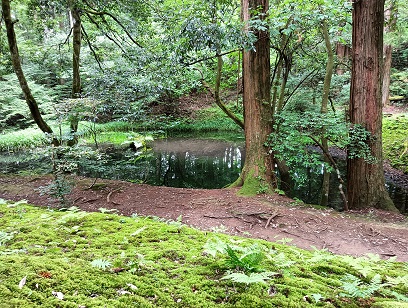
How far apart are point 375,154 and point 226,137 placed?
14.3 metres

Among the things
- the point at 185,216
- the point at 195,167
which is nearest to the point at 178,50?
the point at 185,216

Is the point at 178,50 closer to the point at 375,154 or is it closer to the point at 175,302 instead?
the point at 375,154

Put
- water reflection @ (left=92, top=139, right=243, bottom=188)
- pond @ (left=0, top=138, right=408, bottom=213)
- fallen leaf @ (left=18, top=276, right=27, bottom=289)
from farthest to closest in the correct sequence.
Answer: water reflection @ (left=92, top=139, right=243, bottom=188), pond @ (left=0, top=138, right=408, bottom=213), fallen leaf @ (left=18, top=276, right=27, bottom=289)

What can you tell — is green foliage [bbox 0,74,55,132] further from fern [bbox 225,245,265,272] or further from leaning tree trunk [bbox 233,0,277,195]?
fern [bbox 225,245,265,272]

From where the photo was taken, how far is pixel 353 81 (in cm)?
691

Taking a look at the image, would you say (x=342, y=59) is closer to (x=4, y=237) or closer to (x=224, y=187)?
(x=224, y=187)

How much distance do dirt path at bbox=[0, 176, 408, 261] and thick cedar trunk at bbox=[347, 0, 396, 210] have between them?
0.50 meters

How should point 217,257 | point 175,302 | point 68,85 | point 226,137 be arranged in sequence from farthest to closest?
point 68,85, point 226,137, point 217,257, point 175,302

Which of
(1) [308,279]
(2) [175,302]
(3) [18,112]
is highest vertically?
(3) [18,112]

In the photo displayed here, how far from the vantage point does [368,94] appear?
6.72 m

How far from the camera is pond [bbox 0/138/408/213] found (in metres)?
9.74

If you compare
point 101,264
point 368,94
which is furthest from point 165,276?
point 368,94

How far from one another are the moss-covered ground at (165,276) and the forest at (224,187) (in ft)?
0.04

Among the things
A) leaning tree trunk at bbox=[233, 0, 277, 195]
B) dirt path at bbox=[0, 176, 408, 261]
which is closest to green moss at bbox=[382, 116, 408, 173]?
dirt path at bbox=[0, 176, 408, 261]
